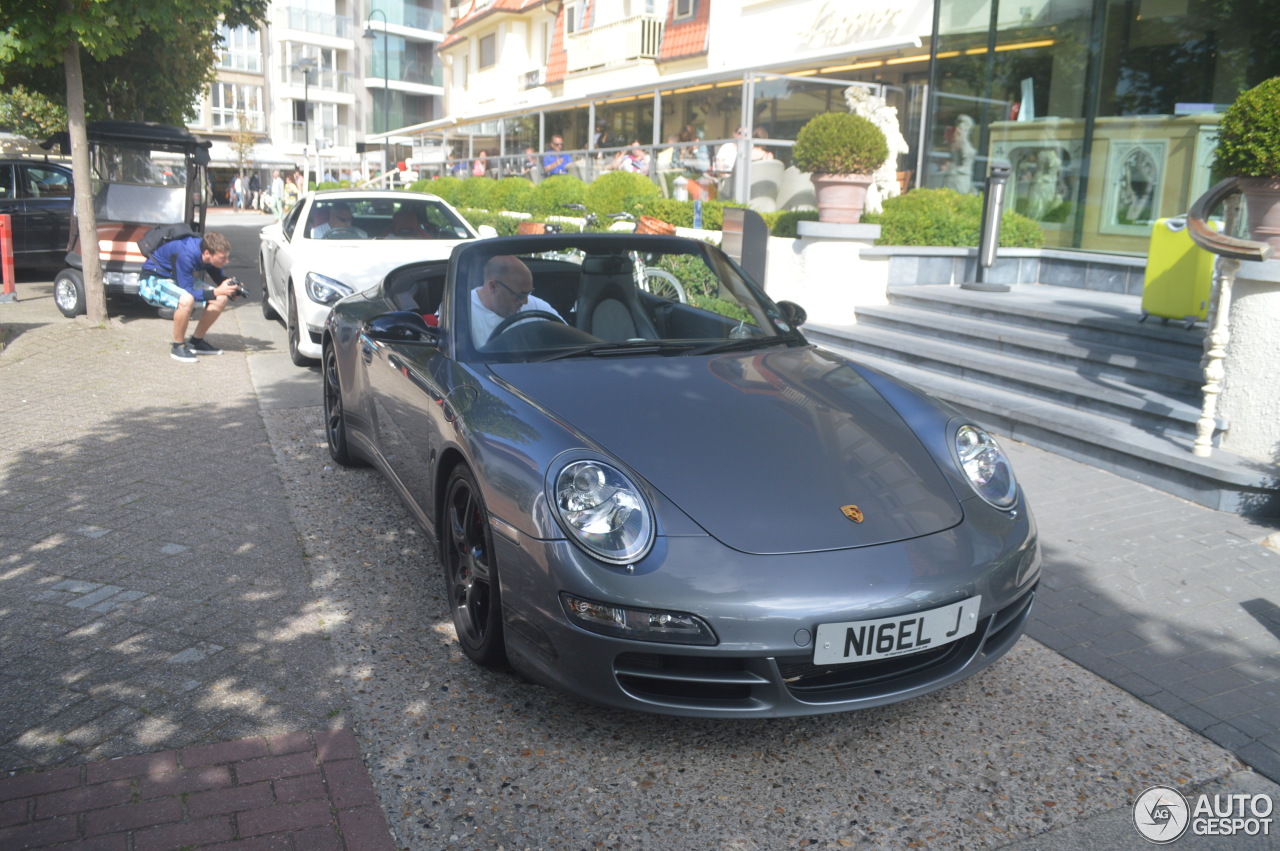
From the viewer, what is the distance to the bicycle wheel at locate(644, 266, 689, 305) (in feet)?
14.8

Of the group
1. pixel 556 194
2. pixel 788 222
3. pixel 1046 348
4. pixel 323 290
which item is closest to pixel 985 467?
pixel 1046 348

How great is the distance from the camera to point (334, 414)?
6047 mm

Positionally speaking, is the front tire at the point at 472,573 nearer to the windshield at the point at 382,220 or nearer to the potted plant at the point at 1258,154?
the potted plant at the point at 1258,154

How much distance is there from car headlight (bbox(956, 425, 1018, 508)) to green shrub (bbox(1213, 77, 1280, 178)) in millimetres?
3036

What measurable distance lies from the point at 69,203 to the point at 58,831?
14.2 meters

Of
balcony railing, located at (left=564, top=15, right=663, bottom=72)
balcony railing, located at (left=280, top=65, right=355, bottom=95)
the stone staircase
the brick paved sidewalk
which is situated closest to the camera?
the brick paved sidewalk

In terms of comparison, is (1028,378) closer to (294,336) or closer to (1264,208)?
(1264,208)

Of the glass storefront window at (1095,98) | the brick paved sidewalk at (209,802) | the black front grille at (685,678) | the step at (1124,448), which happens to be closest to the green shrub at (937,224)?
the glass storefront window at (1095,98)

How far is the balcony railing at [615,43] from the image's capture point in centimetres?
2617

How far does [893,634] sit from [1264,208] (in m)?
4.14

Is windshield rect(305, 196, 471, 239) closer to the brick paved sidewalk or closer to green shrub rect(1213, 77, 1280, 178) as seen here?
green shrub rect(1213, 77, 1280, 178)

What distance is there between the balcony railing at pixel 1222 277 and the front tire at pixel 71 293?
10681 mm

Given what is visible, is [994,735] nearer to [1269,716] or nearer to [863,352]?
[1269,716]

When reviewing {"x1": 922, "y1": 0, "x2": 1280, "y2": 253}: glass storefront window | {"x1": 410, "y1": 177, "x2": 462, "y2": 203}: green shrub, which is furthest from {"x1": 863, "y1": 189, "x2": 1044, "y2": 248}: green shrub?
{"x1": 410, "y1": 177, "x2": 462, "y2": 203}: green shrub
